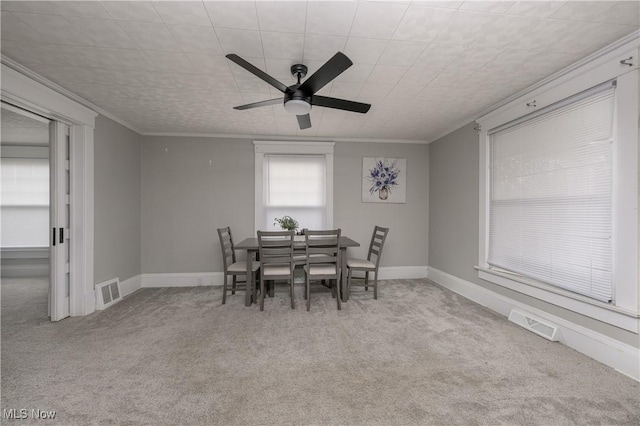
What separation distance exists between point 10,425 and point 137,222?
3.07 m

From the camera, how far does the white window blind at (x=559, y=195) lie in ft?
6.99

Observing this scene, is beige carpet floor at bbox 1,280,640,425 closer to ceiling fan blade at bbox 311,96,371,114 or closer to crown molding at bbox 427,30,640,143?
ceiling fan blade at bbox 311,96,371,114

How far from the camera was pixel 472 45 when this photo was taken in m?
1.99

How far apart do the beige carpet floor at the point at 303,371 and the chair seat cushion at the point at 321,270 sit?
471 millimetres

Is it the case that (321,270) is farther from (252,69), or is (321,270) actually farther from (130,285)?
(130,285)

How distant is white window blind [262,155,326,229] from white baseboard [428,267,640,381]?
8.76 feet

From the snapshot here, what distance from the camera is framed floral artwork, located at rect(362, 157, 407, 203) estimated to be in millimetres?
4637

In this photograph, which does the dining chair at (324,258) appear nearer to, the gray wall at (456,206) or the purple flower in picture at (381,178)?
the purple flower in picture at (381,178)

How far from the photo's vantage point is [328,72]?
70.4 inches

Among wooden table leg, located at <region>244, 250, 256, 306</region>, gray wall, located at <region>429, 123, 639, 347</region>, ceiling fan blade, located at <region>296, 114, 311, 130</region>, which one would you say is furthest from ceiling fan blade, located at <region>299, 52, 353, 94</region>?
gray wall, located at <region>429, 123, 639, 347</region>

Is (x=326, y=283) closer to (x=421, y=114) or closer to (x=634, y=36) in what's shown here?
(x=421, y=114)

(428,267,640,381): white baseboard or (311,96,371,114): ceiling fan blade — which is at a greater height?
(311,96,371,114): ceiling fan blade

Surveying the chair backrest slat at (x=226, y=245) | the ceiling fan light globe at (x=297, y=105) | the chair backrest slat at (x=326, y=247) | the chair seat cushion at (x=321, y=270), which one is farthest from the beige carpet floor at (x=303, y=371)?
the ceiling fan light globe at (x=297, y=105)

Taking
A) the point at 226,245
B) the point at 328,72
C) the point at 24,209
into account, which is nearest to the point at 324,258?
the point at 226,245
